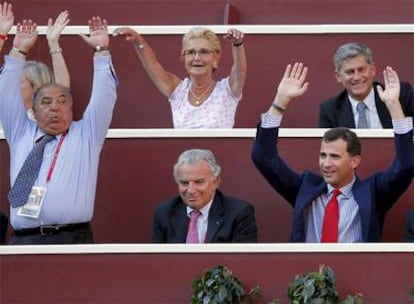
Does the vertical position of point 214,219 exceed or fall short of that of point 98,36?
it falls short

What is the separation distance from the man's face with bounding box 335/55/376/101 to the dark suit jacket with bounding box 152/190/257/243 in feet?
3.54

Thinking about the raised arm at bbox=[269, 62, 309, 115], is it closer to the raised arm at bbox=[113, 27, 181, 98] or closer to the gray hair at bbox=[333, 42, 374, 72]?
the gray hair at bbox=[333, 42, 374, 72]

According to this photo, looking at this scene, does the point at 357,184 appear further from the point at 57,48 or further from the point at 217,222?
the point at 57,48

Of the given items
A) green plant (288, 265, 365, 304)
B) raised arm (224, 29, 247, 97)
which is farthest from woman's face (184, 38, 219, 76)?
green plant (288, 265, 365, 304)

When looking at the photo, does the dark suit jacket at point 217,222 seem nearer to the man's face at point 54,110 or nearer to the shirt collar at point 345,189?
the shirt collar at point 345,189

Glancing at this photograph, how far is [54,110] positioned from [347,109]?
5.39ft

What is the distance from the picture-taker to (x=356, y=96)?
33.8ft

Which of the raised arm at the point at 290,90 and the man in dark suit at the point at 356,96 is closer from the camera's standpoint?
the raised arm at the point at 290,90

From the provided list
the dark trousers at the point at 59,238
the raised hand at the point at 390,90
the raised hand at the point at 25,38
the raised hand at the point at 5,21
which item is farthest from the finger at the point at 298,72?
the raised hand at the point at 5,21

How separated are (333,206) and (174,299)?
0.92m

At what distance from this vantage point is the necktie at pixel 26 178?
9508mm

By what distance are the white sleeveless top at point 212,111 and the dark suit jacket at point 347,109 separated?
478mm

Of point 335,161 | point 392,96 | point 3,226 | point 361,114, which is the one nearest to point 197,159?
point 335,161

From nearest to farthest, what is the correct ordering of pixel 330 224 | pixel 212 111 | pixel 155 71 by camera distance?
pixel 330 224, pixel 212 111, pixel 155 71
